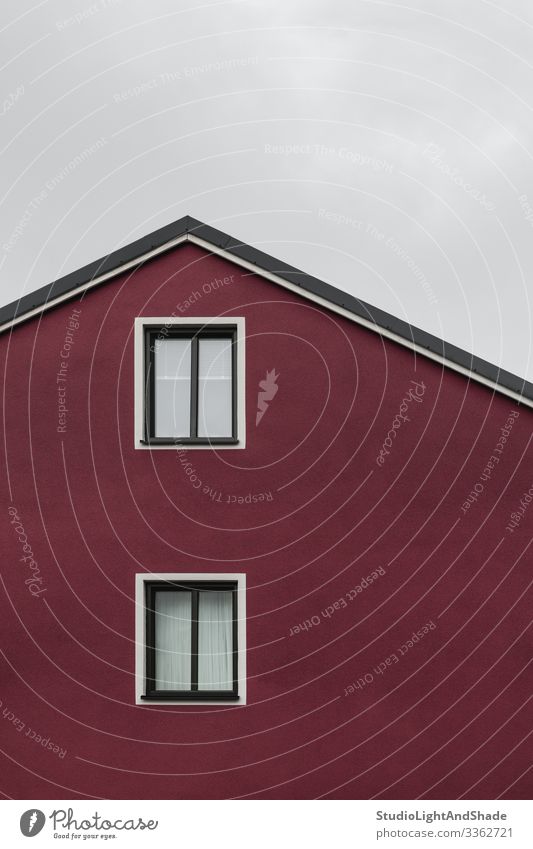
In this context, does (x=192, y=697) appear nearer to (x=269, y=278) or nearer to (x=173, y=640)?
(x=173, y=640)

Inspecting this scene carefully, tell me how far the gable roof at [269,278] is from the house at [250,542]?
0.11 ft

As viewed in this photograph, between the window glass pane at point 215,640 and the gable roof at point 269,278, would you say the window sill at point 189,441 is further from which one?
the gable roof at point 269,278

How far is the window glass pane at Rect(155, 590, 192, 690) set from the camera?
16.2 m

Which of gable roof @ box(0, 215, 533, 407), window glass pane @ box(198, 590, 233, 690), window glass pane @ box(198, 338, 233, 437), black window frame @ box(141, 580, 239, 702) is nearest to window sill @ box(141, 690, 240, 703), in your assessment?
black window frame @ box(141, 580, 239, 702)

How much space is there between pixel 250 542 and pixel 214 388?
2379 millimetres

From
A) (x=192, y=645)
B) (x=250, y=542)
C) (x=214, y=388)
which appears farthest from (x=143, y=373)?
(x=192, y=645)

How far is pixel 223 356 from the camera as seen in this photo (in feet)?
55.6

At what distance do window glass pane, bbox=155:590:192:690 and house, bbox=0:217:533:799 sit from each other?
32mm

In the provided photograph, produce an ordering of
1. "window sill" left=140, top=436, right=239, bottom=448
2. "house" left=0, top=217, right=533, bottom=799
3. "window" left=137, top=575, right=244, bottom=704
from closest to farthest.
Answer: "house" left=0, top=217, right=533, bottom=799, "window" left=137, top=575, right=244, bottom=704, "window sill" left=140, top=436, right=239, bottom=448

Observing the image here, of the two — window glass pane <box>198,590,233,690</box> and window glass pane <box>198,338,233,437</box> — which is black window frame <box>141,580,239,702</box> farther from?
window glass pane <box>198,338,233,437</box>

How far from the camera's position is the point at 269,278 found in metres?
16.9

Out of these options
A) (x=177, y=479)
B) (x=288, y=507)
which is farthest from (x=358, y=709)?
(x=177, y=479)

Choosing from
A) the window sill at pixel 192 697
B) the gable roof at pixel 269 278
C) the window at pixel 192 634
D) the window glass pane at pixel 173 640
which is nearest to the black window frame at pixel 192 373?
the gable roof at pixel 269 278

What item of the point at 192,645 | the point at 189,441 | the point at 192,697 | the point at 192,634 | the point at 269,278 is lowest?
the point at 192,697
